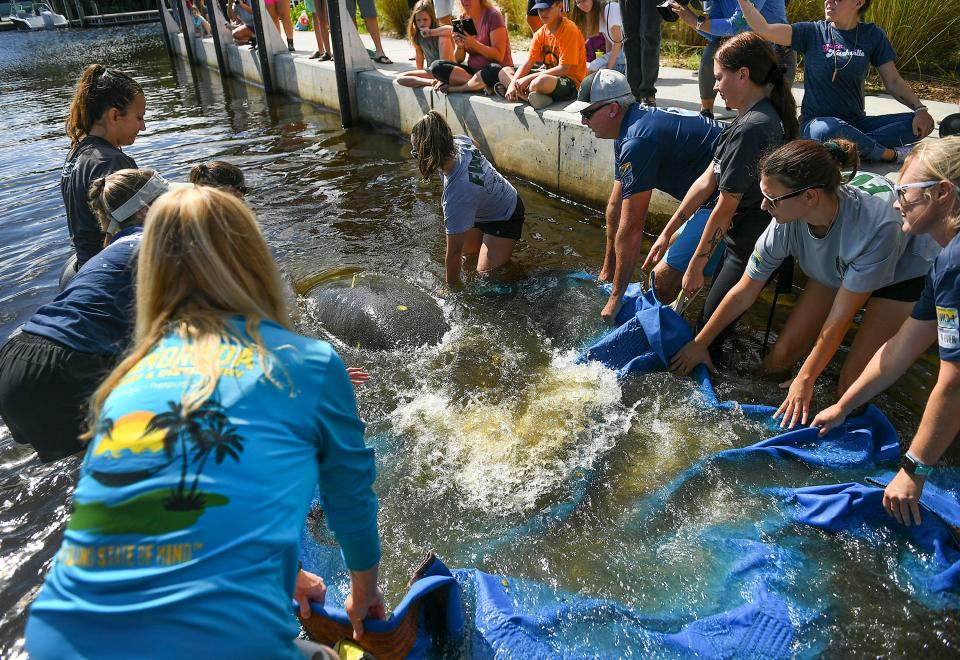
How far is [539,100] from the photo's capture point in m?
7.62

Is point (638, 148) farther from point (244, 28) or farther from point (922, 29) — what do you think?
point (244, 28)

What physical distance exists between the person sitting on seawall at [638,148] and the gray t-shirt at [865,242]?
98 cm

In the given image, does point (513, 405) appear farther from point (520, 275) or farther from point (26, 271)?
point (26, 271)

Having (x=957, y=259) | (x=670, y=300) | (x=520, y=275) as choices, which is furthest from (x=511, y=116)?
(x=957, y=259)

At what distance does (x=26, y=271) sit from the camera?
662cm

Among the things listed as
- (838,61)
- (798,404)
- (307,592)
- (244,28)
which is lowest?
(798,404)

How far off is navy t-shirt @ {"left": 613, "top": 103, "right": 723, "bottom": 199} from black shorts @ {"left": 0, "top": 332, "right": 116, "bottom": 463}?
334 centimetres

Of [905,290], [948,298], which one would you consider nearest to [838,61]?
[905,290]

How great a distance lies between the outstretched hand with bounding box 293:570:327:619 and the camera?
2164 millimetres

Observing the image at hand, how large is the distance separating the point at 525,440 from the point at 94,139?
3170 mm

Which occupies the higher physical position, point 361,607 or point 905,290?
point 905,290

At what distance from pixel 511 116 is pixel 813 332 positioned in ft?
16.8

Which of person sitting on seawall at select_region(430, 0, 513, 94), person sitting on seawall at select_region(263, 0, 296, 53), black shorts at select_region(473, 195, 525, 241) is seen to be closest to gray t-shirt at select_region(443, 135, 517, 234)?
black shorts at select_region(473, 195, 525, 241)

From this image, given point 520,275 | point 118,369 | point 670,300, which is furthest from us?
point 520,275
